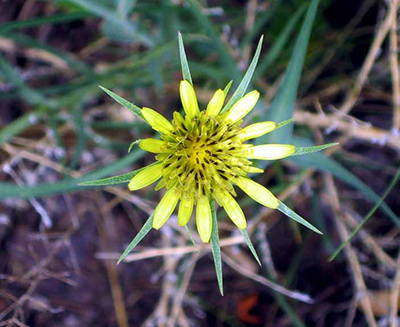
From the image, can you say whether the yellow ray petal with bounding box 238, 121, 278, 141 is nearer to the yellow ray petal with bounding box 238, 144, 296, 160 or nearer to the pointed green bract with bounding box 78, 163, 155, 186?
the yellow ray petal with bounding box 238, 144, 296, 160

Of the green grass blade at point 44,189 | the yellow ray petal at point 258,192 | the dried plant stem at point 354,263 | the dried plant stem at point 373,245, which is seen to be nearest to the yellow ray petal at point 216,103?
the yellow ray petal at point 258,192

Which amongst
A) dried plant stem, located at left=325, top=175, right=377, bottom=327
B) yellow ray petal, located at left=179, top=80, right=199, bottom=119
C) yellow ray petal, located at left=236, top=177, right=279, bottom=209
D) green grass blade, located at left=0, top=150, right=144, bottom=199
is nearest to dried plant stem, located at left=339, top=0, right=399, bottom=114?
dried plant stem, located at left=325, top=175, right=377, bottom=327

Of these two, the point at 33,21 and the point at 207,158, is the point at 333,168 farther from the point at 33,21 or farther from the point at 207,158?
the point at 33,21

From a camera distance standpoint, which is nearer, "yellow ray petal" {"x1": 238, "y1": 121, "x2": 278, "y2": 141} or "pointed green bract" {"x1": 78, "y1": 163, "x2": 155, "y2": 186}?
"pointed green bract" {"x1": 78, "y1": 163, "x2": 155, "y2": 186}

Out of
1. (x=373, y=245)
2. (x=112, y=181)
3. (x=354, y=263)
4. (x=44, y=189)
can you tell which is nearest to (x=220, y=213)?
(x=354, y=263)

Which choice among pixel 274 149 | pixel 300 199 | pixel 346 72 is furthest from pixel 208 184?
pixel 346 72

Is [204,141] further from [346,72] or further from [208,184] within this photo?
[346,72]
